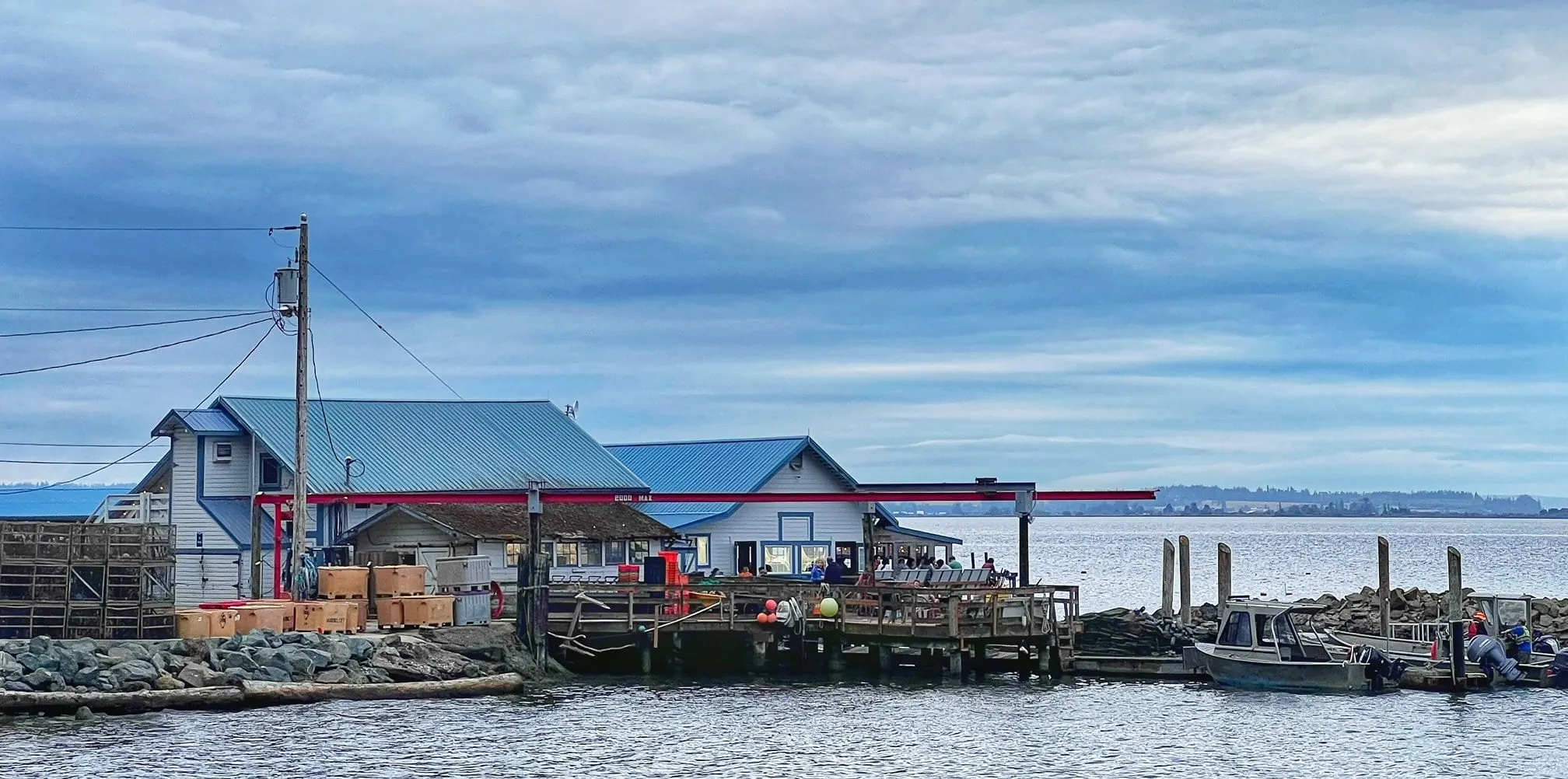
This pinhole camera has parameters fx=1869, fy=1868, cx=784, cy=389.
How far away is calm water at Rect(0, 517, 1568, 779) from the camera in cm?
3253

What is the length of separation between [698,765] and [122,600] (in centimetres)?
1475

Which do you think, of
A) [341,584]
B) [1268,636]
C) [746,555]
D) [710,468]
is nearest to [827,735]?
[1268,636]

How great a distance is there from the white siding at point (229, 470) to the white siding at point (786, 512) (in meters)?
13.1

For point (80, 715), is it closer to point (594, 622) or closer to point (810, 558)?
point (594, 622)

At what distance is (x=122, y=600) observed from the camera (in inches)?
1581

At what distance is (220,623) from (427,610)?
4811 millimetres

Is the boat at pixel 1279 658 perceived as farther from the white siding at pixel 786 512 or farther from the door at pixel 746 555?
the door at pixel 746 555

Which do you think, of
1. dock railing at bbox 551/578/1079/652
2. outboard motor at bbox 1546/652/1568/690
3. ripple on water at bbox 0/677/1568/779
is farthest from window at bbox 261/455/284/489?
outboard motor at bbox 1546/652/1568/690

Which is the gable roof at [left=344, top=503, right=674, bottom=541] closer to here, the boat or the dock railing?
the dock railing

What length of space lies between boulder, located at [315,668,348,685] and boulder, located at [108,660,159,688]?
11.2 ft

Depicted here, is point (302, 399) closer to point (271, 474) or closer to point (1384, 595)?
point (271, 474)

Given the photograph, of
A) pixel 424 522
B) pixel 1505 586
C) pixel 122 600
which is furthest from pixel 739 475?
pixel 1505 586

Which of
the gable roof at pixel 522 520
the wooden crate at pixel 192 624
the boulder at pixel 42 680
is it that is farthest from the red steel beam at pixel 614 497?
the boulder at pixel 42 680

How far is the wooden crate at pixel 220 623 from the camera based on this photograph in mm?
40594
